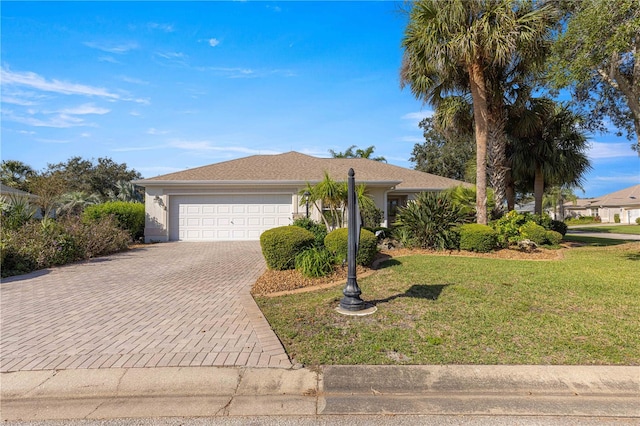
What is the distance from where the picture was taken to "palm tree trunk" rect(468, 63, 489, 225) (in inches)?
425

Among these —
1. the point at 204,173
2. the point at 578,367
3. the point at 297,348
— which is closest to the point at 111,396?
the point at 297,348

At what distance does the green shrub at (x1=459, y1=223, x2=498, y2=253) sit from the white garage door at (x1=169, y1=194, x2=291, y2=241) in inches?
316

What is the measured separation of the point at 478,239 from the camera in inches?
380

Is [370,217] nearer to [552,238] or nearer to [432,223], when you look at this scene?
[432,223]

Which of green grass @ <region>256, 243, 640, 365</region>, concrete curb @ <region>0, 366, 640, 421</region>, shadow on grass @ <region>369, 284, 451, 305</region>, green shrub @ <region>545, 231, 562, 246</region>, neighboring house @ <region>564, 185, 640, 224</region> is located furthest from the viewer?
neighboring house @ <region>564, 185, 640, 224</region>

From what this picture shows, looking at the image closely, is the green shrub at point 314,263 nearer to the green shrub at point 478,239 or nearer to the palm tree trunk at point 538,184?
the green shrub at point 478,239

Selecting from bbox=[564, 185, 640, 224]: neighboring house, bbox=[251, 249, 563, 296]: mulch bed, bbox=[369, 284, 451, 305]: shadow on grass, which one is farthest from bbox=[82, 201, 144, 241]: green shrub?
bbox=[564, 185, 640, 224]: neighboring house

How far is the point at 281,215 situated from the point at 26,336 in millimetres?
11597

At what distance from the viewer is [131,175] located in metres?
32.4

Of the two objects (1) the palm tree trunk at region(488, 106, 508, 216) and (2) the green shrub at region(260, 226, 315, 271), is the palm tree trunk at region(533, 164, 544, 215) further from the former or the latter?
(2) the green shrub at region(260, 226, 315, 271)

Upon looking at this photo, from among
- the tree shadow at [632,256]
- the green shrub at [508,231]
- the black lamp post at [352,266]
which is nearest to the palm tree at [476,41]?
the green shrub at [508,231]

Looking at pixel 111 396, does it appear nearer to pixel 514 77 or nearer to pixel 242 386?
pixel 242 386

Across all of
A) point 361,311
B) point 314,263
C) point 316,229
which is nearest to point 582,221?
point 316,229

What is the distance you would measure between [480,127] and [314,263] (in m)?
8.08
